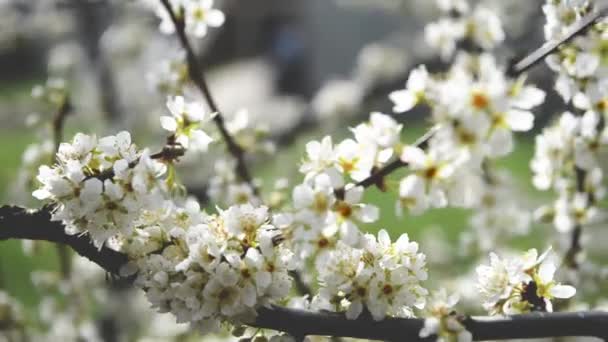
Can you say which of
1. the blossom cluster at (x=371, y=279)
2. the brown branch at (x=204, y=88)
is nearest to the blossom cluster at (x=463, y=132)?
the blossom cluster at (x=371, y=279)

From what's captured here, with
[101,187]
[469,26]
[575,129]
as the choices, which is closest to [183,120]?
[101,187]

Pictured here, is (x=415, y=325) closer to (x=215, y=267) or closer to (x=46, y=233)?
(x=215, y=267)

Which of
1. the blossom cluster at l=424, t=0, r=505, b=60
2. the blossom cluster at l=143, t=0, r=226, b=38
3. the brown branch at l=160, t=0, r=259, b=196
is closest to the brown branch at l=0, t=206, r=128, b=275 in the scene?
the brown branch at l=160, t=0, r=259, b=196

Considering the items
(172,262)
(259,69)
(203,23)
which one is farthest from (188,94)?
(259,69)

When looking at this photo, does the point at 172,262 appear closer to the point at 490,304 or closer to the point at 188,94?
the point at 490,304

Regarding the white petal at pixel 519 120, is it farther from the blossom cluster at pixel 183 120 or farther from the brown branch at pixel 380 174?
the blossom cluster at pixel 183 120

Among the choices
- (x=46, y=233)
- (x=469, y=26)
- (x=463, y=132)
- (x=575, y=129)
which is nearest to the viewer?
(x=463, y=132)

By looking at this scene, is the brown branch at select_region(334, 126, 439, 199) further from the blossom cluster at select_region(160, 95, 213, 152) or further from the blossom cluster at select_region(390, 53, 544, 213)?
the blossom cluster at select_region(160, 95, 213, 152)
